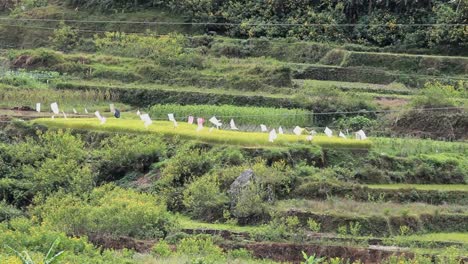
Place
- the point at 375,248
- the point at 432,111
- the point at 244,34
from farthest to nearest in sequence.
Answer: the point at 244,34 → the point at 432,111 → the point at 375,248

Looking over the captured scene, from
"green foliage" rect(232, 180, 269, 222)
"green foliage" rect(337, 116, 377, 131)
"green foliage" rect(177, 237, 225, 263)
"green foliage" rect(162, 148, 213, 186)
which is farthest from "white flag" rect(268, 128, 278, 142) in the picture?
"green foliage" rect(177, 237, 225, 263)

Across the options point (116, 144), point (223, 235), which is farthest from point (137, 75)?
point (223, 235)

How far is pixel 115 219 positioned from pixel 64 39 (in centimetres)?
2564

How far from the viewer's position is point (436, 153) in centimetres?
2617

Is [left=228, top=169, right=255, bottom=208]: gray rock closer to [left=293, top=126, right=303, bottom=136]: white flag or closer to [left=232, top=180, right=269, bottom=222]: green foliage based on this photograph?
[left=232, top=180, right=269, bottom=222]: green foliage

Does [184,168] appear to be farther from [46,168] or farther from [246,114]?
[246,114]

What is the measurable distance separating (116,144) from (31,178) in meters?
2.96

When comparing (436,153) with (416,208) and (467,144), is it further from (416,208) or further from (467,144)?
(416,208)

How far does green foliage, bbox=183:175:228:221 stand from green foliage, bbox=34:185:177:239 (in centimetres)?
136

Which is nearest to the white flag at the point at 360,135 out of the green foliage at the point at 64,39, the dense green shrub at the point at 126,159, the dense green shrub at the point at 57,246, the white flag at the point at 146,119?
the dense green shrub at the point at 126,159

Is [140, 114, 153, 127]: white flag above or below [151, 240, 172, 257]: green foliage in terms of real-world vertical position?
above

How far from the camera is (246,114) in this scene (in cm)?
3064

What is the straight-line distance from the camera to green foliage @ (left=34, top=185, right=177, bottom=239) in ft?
69.3

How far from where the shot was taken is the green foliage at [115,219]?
21125mm
